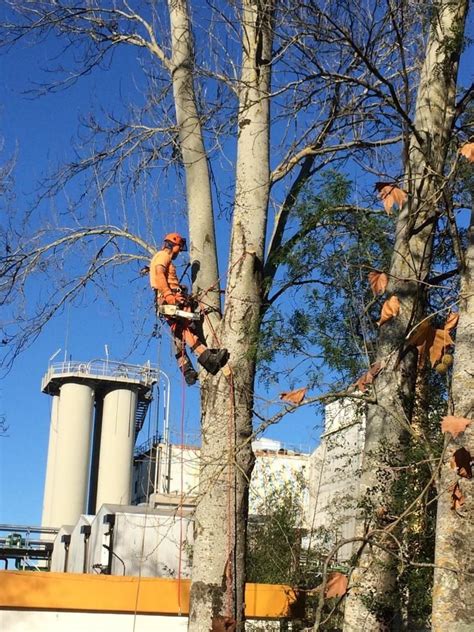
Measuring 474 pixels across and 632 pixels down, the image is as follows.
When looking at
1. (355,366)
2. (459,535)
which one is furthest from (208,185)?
(459,535)

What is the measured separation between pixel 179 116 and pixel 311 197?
4.68 feet

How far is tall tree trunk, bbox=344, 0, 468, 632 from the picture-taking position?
683 cm

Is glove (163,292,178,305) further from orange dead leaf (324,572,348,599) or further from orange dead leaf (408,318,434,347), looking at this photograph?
orange dead leaf (324,572,348,599)

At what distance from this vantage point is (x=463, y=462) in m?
5.01

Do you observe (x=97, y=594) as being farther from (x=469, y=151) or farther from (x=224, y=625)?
(x=469, y=151)

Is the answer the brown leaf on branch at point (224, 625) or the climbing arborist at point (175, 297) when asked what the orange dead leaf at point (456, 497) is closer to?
the brown leaf on branch at point (224, 625)

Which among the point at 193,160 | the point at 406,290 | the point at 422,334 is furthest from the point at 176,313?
the point at 422,334

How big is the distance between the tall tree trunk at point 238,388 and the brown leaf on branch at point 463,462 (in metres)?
2.60

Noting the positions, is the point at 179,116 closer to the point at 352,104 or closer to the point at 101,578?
the point at 352,104

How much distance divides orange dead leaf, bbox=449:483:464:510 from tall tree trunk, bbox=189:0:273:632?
2524 millimetres

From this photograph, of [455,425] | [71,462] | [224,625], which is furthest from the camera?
[71,462]

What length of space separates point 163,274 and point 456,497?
13.4ft

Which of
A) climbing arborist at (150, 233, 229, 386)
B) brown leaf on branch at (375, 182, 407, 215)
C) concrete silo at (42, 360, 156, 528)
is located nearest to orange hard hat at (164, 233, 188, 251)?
climbing arborist at (150, 233, 229, 386)

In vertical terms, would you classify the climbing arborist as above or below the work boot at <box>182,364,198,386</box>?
above
